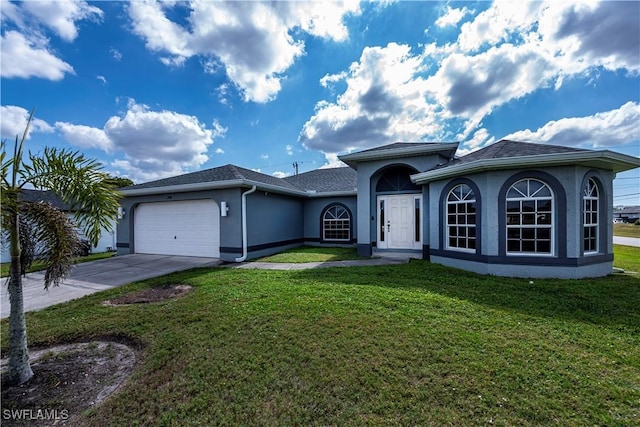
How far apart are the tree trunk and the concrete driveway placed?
3.11m

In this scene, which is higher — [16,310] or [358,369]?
[16,310]

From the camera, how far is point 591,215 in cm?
714

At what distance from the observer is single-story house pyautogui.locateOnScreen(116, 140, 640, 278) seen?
6.77 metres

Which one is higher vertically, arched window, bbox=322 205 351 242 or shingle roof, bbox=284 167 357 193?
shingle roof, bbox=284 167 357 193

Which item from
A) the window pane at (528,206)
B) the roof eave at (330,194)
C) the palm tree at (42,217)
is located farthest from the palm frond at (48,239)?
the roof eave at (330,194)

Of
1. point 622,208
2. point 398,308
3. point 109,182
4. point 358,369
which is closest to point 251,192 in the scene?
point 109,182

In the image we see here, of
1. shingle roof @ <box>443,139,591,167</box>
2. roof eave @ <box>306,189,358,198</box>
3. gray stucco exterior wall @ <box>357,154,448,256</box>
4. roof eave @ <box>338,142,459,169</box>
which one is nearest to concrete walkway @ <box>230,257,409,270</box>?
gray stucco exterior wall @ <box>357,154,448,256</box>

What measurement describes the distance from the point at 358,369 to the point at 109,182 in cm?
396

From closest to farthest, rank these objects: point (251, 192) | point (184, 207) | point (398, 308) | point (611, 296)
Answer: point (398, 308) → point (611, 296) → point (251, 192) → point (184, 207)

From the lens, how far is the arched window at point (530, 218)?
685 centimetres

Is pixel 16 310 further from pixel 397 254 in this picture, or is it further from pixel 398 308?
pixel 397 254

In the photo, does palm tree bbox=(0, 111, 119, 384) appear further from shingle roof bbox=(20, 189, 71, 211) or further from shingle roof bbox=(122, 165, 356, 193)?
shingle roof bbox=(122, 165, 356, 193)

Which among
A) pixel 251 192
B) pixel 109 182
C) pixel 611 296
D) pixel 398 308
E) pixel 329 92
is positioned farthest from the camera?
pixel 329 92

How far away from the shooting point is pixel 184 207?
1109cm
